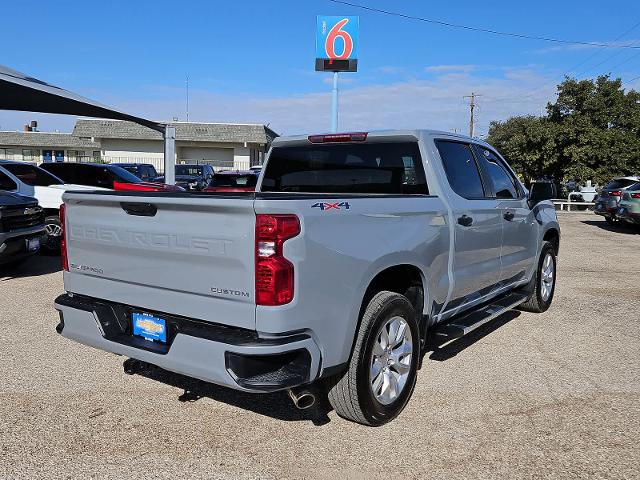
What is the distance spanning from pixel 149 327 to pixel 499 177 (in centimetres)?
376

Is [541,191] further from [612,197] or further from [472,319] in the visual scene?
[612,197]

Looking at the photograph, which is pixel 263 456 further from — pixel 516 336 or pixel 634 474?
pixel 516 336

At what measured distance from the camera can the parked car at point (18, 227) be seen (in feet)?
26.1

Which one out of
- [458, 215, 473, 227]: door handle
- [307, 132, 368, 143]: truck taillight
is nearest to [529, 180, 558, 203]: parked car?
[458, 215, 473, 227]: door handle

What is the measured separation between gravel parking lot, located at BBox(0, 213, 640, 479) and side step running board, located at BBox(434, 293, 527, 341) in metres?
0.44

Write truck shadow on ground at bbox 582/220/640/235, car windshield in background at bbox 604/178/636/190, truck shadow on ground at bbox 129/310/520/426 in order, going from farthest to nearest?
car windshield in background at bbox 604/178/636/190, truck shadow on ground at bbox 582/220/640/235, truck shadow on ground at bbox 129/310/520/426

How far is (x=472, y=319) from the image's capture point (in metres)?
4.77

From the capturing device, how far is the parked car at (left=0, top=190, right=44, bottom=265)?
797 cm

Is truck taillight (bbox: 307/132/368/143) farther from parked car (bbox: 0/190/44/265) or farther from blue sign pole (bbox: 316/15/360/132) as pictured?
blue sign pole (bbox: 316/15/360/132)

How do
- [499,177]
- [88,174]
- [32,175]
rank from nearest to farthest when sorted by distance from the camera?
[499,177] → [32,175] → [88,174]

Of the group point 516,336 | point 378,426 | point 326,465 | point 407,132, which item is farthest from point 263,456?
point 516,336

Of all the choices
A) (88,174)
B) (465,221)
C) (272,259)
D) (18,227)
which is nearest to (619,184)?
(88,174)

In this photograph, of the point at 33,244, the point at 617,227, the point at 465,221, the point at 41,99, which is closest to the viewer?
the point at 465,221

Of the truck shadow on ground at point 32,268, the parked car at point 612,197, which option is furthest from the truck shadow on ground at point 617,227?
the truck shadow on ground at point 32,268
